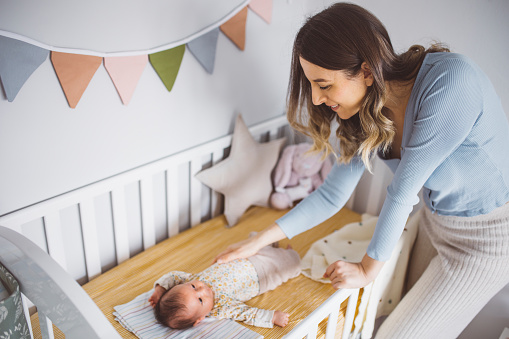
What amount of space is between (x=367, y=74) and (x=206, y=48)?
69 centimetres

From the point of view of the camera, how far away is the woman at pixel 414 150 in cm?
94

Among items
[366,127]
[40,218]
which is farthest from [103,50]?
[366,127]

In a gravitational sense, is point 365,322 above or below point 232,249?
below

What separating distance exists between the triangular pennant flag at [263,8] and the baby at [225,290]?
0.88m

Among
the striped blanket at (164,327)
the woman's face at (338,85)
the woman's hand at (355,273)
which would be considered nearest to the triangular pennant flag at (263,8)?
the woman's face at (338,85)

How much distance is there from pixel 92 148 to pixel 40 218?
24 centimetres

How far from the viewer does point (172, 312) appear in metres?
1.16

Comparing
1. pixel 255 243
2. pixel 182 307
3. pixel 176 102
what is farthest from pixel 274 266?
pixel 176 102

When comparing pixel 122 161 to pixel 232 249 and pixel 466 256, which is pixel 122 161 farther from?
pixel 466 256

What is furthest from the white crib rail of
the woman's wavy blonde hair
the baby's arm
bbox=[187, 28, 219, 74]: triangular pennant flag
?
bbox=[187, 28, 219, 74]: triangular pennant flag

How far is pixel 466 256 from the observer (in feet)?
3.95

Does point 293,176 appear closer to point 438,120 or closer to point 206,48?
point 206,48

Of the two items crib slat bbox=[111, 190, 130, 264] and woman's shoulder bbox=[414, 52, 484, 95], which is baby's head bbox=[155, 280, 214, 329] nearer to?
crib slat bbox=[111, 190, 130, 264]

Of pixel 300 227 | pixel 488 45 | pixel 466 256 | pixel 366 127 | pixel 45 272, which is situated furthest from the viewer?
pixel 488 45
